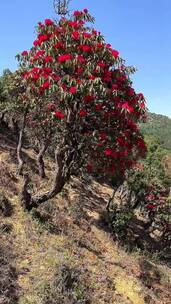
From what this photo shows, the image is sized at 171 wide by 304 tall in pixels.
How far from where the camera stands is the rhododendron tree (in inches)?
469

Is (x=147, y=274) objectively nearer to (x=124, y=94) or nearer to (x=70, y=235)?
(x=70, y=235)

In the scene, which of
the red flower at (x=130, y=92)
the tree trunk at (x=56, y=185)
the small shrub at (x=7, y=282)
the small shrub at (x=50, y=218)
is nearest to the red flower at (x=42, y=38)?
the red flower at (x=130, y=92)

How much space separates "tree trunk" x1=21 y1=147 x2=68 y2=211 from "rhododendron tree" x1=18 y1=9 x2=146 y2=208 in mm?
85

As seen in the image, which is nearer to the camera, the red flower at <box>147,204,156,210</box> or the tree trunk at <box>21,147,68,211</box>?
the tree trunk at <box>21,147,68,211</box>

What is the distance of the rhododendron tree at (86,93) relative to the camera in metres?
11.9

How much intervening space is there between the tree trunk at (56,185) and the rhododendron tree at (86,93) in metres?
0.09

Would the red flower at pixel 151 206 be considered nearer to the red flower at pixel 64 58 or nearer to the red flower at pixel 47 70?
the red flower at pixel 47 70

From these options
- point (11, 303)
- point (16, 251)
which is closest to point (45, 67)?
point (16, 251)

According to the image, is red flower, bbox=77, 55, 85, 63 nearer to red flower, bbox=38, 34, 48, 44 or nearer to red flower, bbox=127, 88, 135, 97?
red flower, bbox=38, 34, 48, 44

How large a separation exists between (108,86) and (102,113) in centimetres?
101

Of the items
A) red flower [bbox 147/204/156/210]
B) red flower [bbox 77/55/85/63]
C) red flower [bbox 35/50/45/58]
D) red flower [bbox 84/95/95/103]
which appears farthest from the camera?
red flower [bbox 147/204/156/210]

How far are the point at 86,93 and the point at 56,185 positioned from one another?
16.1 ft

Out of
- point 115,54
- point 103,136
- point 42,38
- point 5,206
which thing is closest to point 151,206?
point 5,206

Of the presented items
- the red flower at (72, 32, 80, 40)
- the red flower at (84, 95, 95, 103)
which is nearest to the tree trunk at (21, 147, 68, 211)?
the red flower at (84, 95, 95, 103)
